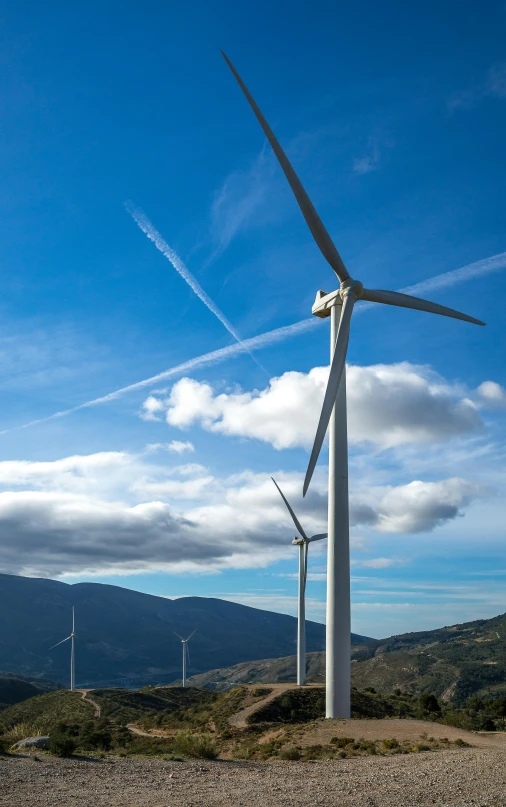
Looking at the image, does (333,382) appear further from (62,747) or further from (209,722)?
(209,722)

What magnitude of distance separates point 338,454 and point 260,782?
2103 cm

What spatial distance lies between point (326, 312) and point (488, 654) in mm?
149425

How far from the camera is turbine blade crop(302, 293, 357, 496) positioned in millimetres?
29891

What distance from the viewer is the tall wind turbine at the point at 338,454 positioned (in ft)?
125

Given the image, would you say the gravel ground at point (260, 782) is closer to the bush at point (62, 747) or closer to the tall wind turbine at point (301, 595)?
the bush at point (62, 747)

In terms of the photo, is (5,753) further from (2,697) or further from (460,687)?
(2,697)

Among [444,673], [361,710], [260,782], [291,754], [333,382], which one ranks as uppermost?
[333,382]

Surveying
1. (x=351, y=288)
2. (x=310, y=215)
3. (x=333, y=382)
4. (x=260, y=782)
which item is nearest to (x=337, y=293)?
(x=351, y=288)

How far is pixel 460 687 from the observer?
130 meters

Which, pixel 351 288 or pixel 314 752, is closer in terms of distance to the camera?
pixel 314 752

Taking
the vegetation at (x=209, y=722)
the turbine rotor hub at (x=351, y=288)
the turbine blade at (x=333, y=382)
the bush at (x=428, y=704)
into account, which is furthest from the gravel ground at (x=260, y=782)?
the bush at (x=428, y=704)

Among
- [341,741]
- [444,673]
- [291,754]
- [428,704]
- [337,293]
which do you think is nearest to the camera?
[291,754]

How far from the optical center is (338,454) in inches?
1596

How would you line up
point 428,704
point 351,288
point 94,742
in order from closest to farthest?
point 94,742
point 351,288
point 428,704
